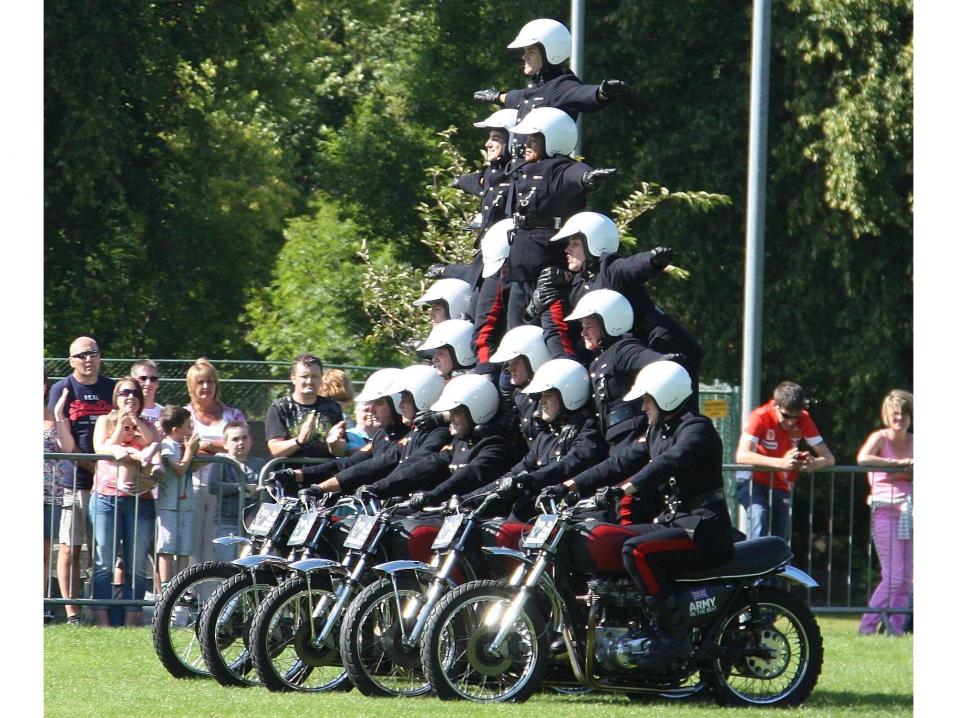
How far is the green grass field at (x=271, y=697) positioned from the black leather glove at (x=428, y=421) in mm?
1821

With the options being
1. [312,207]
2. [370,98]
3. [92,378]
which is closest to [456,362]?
[92,378]

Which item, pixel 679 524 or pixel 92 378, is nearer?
pixel 679 524

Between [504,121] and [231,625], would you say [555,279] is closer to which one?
[504,121]

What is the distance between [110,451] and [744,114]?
13509mm

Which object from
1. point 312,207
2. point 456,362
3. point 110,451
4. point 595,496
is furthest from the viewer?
point 312,207

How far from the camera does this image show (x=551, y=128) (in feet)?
36.4

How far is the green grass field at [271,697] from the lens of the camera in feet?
29.5

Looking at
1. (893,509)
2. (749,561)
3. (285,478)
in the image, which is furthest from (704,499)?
(893,509)

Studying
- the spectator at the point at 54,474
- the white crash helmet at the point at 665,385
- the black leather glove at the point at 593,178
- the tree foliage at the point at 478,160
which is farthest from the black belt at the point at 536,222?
the tree foliage at the point at 478,160

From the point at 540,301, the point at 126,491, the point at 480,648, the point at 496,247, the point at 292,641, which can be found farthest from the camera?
the point at 126,491

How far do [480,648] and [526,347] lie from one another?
1.94 meters

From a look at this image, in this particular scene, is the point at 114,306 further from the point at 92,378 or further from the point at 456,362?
the point at 456,362

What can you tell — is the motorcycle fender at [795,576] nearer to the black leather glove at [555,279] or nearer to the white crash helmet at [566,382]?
the white crash helmet at [566,382]
